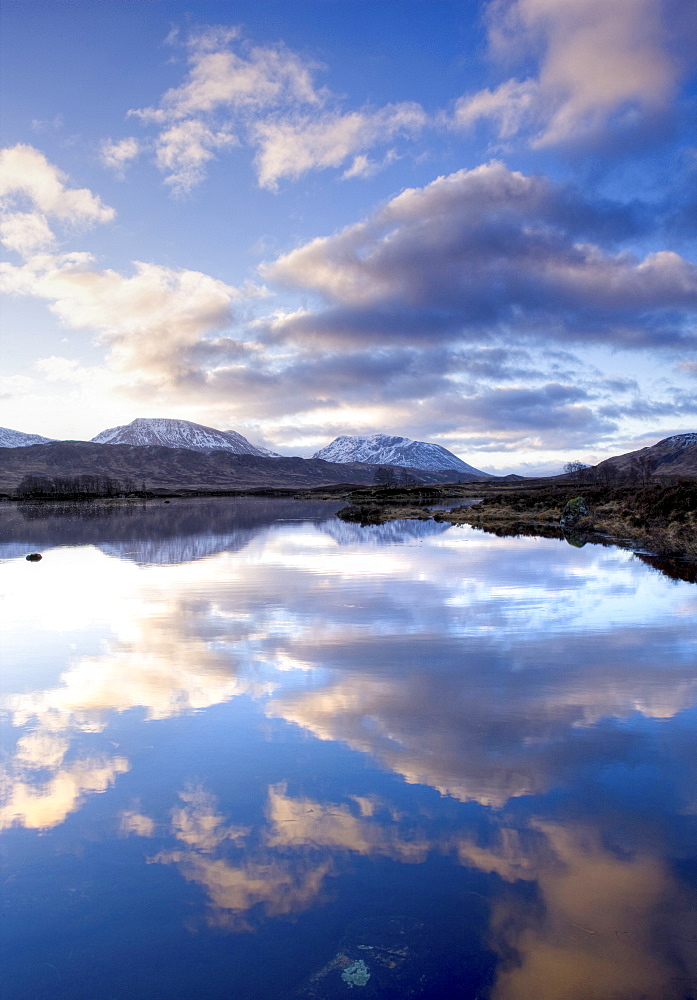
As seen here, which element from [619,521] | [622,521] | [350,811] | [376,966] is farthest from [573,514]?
[376,966]

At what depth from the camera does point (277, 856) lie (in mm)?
6379

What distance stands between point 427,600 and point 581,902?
14.3 metres

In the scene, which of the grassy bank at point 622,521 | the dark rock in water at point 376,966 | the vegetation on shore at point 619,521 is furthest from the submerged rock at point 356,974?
the vegetation on shore at point 619,521

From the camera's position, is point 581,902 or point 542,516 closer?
point 581,902

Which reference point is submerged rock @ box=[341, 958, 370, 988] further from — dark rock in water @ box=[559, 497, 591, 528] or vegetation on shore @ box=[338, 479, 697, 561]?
dark rock in water @ box=[559, 497, 591, 528]

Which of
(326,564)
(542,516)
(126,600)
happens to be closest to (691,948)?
(126,600)

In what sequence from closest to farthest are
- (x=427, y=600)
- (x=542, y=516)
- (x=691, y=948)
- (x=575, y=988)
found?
(x=575, y=988) → (x=691, y=948) → (x=427, y=600) → (x=542, y=516)

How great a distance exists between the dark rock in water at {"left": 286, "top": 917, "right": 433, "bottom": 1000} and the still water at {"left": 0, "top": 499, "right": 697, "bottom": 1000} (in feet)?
0.06

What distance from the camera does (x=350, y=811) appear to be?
282 inches

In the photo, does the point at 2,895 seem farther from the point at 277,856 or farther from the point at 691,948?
the point at 691,948

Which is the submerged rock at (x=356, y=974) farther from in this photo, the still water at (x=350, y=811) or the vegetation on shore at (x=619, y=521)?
the vegetation on shore at (x=619, y=521)

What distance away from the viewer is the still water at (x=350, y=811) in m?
5.14

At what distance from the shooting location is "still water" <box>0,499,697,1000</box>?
16.9 ft

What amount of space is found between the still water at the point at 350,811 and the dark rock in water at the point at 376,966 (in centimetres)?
2
